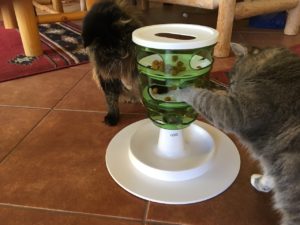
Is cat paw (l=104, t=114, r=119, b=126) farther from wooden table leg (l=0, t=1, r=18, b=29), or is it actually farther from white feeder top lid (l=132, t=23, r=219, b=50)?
wooden table leg (l=0, t=1, r=18, b=29)

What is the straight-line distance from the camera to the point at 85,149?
40.6 inches

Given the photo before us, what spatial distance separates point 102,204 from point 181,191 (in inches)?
8.5

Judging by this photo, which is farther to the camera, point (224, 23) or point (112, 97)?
point (224, 23)

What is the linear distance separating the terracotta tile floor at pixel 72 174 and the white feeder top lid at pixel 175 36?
41cm

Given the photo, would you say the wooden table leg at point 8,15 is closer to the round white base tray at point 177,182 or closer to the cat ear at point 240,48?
the round white base tray at point 177,182

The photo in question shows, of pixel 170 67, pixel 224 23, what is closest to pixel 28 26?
pixel 224 23

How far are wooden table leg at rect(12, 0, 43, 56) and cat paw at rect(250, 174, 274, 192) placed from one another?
53.9 inches

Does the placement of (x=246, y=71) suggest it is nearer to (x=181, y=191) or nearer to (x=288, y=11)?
(x=181, y=191)

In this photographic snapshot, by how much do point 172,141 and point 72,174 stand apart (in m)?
0.31

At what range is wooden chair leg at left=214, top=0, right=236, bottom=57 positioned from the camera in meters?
1.67

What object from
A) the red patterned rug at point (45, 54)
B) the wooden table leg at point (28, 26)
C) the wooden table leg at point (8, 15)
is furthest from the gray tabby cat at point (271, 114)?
the wooden table leg at point (8, 15)

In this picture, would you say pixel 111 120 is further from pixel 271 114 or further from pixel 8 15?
pixel 8 15

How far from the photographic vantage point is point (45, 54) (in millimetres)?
1777

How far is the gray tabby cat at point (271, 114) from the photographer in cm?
69
